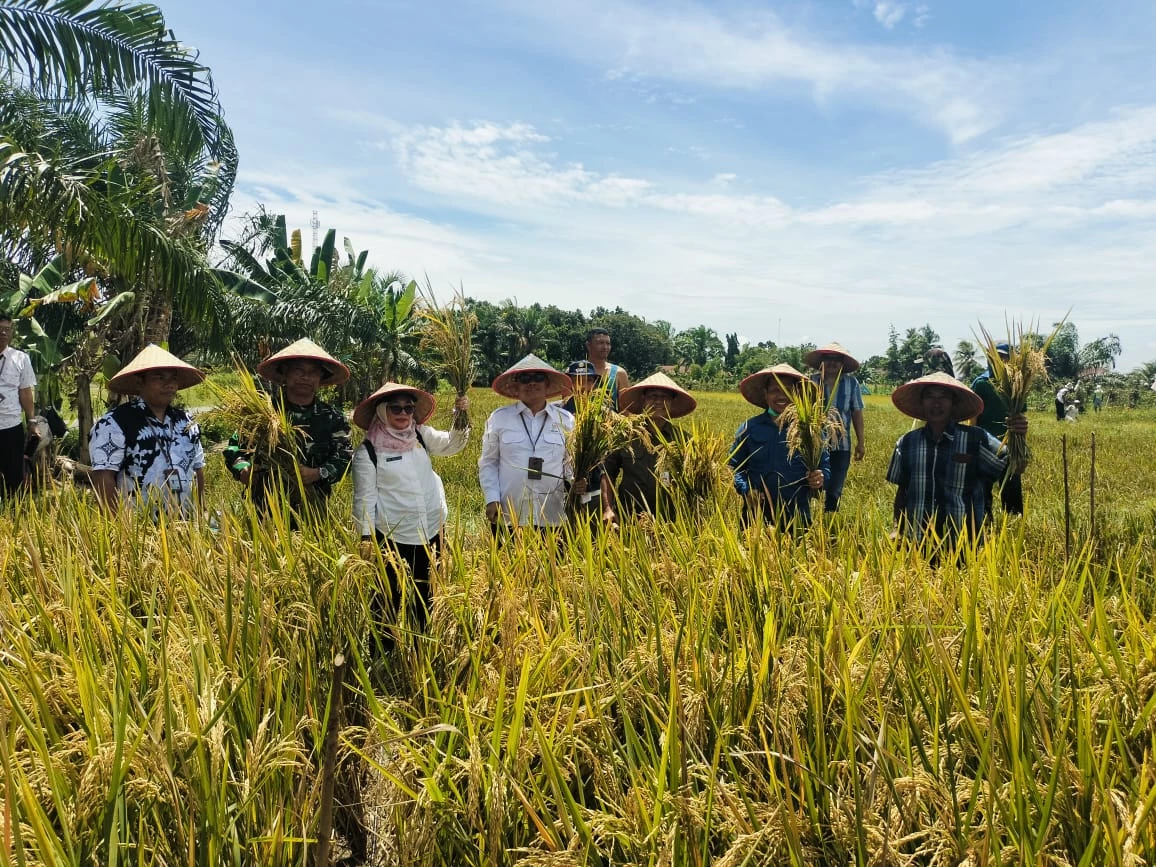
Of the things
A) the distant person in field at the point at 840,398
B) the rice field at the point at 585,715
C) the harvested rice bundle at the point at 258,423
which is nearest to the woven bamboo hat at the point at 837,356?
the distant person in field at the point at 840,398

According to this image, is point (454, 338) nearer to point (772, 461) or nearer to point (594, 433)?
point (594, 433)

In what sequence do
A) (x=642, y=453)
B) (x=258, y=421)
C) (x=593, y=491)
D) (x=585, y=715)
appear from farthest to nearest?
(x=642, y=453) → (x=593, y=491) → (x=258, y=421) → (x=585, y=715)

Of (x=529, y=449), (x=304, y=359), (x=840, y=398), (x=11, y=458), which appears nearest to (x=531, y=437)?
(x=529, y=449)

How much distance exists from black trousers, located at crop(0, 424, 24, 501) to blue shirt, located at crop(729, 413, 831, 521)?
4.84m

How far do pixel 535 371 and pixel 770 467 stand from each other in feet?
4.73

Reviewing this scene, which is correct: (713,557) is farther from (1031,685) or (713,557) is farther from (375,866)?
(375,866)

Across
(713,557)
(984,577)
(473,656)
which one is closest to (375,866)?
(473,656)

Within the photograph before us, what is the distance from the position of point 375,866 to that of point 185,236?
9924 mm

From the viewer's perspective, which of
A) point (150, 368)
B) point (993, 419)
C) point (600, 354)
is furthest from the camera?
point (600, 354)

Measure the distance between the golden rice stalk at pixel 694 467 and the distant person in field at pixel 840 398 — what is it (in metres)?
1.25

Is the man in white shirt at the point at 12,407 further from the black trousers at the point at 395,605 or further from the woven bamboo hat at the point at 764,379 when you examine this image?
the woven bamboo hat at the point at 764,379

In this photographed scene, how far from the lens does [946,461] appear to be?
153 inches

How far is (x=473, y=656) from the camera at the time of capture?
6.67 feet

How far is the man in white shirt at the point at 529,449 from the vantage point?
12.7ft
